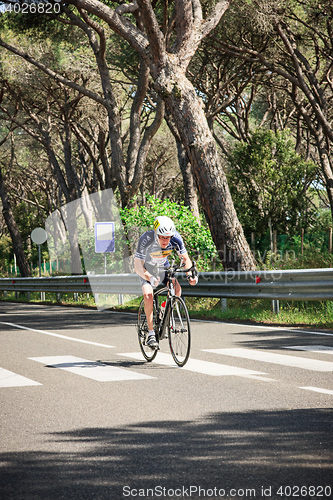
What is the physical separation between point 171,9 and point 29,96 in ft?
33.4

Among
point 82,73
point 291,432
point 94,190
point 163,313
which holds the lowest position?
point 291,432

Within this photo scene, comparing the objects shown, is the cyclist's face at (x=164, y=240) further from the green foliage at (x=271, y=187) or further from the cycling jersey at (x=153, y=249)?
the green foliage at (x=271, y=187)

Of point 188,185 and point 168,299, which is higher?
point 188,185

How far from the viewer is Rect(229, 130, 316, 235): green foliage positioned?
24562 millimetres

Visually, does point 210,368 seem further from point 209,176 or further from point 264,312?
point 209,176

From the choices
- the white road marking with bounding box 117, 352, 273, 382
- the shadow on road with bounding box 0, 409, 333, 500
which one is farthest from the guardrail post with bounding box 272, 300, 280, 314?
the shadow on road with bounding box 0, 409, 333, 500

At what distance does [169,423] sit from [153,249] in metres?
2.96

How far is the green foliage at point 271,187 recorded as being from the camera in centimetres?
2456

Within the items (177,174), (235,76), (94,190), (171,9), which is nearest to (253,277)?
(171,9)

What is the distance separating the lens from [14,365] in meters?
8.18

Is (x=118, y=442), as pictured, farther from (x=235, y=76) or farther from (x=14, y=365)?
(x=235, y=76)

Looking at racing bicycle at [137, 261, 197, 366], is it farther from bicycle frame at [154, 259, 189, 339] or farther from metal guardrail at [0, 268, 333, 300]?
metal guardrail at [0, 268, 333, 300]

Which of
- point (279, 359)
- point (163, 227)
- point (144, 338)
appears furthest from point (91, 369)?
point (279, 359)

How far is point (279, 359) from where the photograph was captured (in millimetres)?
7852
